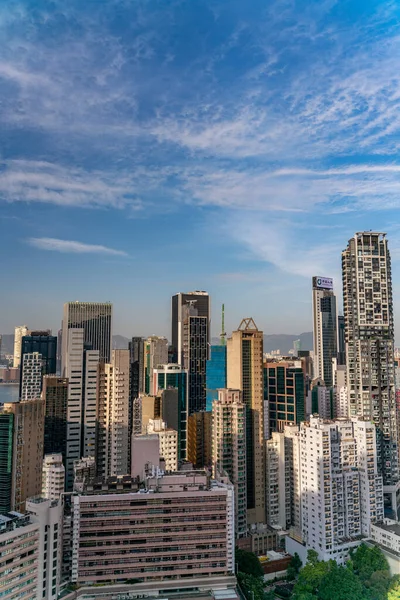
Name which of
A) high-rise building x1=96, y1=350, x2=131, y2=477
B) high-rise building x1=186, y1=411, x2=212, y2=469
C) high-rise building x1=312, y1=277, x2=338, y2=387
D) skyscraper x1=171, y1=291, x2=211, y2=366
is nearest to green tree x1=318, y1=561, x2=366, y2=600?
high-rise building x1=96, y1=350, x2=131, y2=477

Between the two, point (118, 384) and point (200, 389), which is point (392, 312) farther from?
point (200, 389)

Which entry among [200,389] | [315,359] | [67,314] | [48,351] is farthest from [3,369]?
[315,359]

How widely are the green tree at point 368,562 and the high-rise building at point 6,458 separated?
9.63 m

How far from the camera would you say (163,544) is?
977cm

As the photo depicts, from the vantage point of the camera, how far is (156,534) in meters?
9.77

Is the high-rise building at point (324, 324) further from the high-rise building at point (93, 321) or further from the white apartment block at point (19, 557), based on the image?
the white apartment block at point (19, 557)

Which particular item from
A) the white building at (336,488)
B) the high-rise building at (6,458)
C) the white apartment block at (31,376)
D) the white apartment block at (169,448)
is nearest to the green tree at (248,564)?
the white building at (336,488)

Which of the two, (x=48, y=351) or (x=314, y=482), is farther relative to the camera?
(x=48, y=351)

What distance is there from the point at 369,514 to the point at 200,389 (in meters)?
19.8

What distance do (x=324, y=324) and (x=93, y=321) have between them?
2046 centimetres

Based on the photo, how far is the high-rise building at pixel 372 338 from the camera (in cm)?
1689

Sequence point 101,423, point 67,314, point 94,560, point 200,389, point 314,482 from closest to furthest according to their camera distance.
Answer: point 94,560 < point 314,482 < point 101,423 < point 200,389 < point 67,314

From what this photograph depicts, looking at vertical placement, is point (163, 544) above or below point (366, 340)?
below

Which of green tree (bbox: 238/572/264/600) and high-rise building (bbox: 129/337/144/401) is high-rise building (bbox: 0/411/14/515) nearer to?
green tree (bbox: 238/572/264/600)
